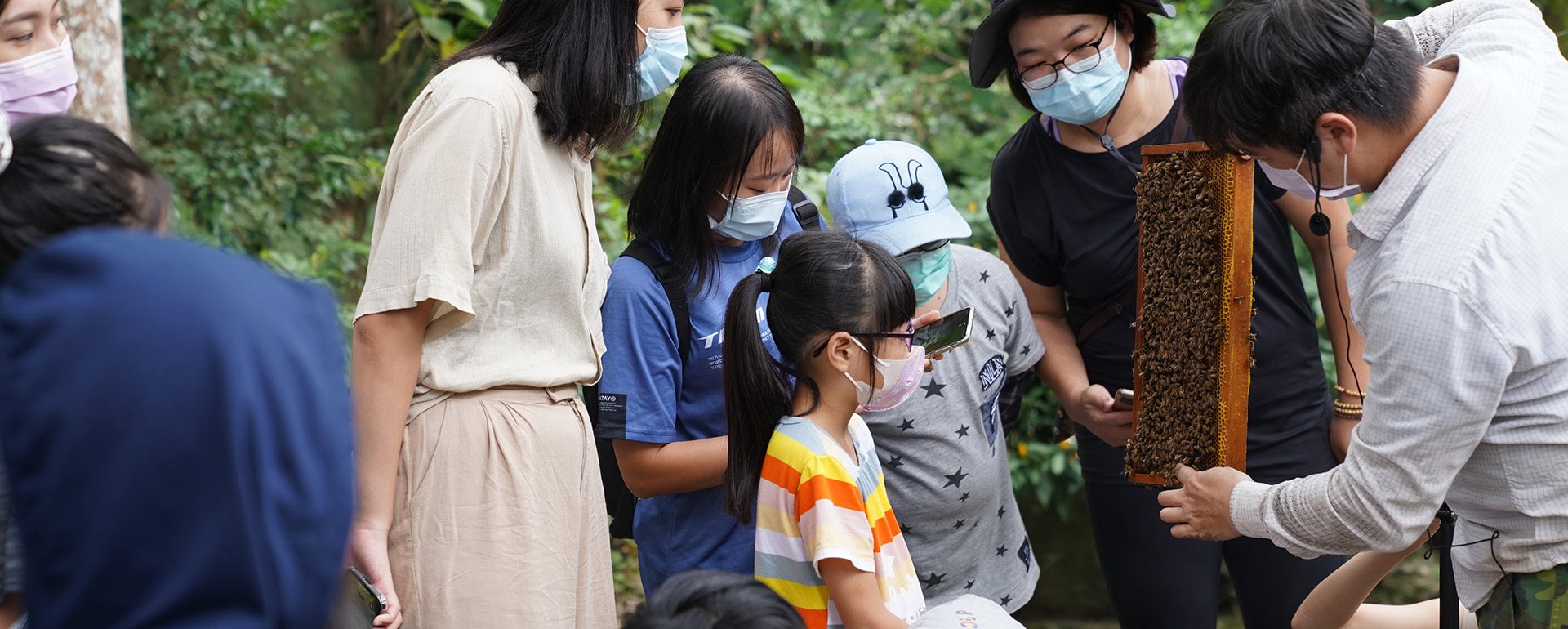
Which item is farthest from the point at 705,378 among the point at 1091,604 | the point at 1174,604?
the point at 1091,604

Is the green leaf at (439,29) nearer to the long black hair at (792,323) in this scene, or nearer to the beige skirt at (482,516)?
the long black hair at (792,323)

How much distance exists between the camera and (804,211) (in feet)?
9.90

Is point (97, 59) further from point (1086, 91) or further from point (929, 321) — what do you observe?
point (1086, 91)

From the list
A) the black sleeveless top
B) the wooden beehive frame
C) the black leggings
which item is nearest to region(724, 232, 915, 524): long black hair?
the wooden beehive frame

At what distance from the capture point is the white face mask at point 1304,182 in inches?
84.8

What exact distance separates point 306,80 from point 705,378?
442 centimetres

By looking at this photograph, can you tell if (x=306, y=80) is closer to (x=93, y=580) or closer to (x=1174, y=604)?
(x=1174, y=604)

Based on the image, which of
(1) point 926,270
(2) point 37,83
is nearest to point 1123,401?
(1) point 926,270

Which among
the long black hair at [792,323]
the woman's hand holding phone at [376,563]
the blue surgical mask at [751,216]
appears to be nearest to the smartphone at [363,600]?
the woman's hand holding phone at [376,563]

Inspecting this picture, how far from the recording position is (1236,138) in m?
2.20

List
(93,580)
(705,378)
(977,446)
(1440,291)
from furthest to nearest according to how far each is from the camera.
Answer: (977,446) < (705,378) < (1440,291) < (93,580)

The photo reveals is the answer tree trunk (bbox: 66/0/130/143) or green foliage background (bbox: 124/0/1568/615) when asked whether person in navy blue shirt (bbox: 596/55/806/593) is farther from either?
green foliage background (bbox: 124/0/1568/615)

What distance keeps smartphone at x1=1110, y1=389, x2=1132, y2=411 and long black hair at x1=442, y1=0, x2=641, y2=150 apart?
1442 mm

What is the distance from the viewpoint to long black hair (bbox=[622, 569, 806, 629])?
1.83m
